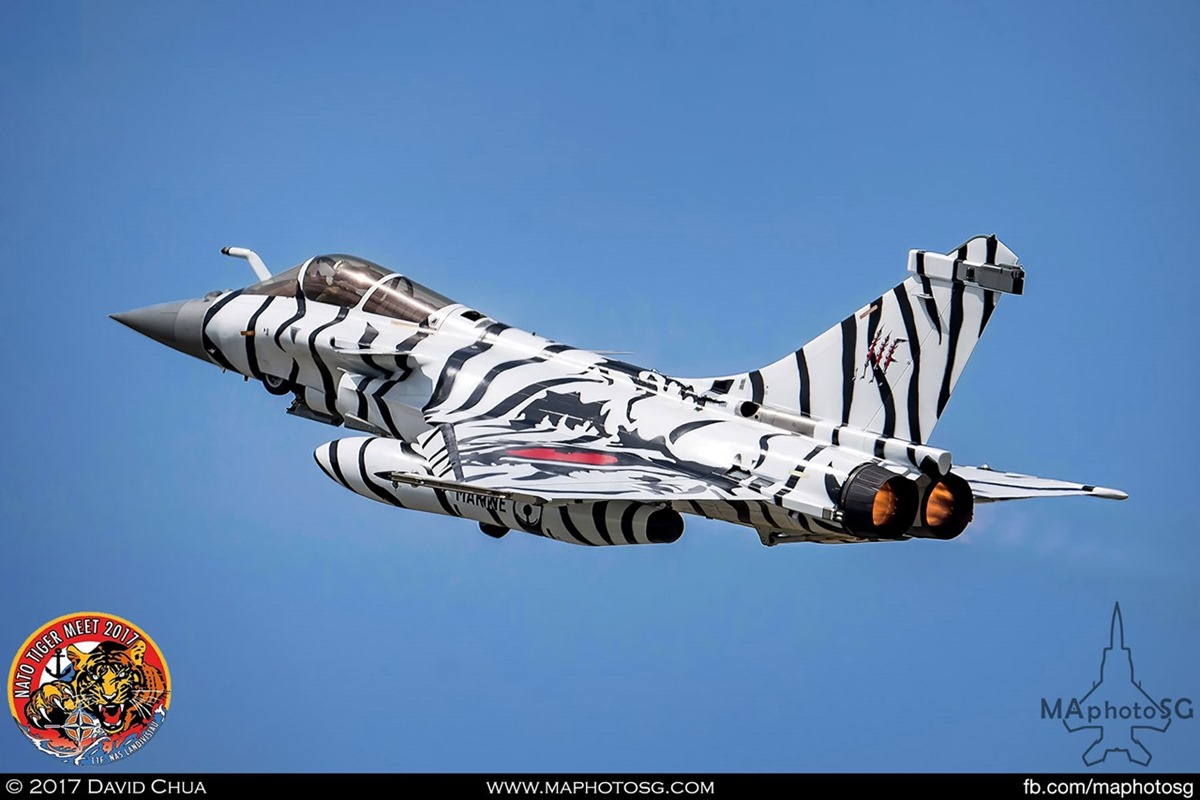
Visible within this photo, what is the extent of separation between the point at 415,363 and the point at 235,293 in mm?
3634

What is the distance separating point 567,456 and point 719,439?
165cm

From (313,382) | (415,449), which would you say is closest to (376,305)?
(313,382)

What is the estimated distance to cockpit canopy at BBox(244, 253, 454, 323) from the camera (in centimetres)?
2652

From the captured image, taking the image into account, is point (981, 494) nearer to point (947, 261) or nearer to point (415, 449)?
point (947, 261)

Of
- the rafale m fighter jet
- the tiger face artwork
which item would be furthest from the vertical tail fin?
the tiger face artwork

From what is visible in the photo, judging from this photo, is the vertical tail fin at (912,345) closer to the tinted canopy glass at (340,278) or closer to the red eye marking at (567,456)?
the red eye marking at (567,456)

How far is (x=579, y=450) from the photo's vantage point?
75.4 feet

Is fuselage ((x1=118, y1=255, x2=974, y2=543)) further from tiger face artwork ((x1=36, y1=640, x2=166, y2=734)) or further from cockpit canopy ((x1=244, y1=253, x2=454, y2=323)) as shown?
tiger face artwork ((x1=36, y1=640, x2=166, y2=734))

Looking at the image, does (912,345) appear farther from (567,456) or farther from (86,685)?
(86,685)

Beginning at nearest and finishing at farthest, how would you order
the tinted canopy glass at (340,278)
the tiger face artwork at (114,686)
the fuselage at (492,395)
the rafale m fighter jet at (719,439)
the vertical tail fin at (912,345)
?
the rafale m fighter jet at (719,439) → the fuselage at (492,395) → the vertical tail fin at (912,345) → the tiger face artwork at (114,686) → the tinted canopy glass at (340,278)

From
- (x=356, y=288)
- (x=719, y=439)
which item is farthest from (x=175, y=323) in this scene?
(x=719, y=439)

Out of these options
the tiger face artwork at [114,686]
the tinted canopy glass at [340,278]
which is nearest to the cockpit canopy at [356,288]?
the tinted canopy glass at [340,278]

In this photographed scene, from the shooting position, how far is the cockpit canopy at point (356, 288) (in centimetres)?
2652

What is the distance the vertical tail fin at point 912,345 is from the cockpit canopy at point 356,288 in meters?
5.93
